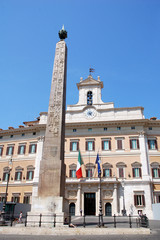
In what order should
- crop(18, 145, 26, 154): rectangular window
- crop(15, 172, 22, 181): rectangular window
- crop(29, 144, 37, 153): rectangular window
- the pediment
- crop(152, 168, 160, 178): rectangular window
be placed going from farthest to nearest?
the pediment → crop(18, 145, 26, 154): rectangular window → crop(29, 144, 37, 153): rectangular window → crop(15, 172, 22, 181): rectangular window → crop(152, 168, 160, 178): rectangular window

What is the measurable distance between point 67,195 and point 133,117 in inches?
511

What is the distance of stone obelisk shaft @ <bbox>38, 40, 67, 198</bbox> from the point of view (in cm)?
1162

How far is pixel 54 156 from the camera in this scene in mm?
12242

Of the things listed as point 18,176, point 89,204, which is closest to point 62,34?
point 89,204

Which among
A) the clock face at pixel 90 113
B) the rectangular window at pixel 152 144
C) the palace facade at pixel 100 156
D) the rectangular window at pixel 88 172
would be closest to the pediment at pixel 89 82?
the palace facade at pixel 100 156

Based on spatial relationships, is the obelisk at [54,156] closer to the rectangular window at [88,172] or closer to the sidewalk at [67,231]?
the sidewalk at [67,231]

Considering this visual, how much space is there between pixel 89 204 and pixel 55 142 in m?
16.1

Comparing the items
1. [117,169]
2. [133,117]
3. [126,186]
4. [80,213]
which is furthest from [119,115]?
[80,213]

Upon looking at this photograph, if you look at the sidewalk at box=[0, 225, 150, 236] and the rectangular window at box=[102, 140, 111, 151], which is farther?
the rectangular window at box=[102, 140, 111, 151]

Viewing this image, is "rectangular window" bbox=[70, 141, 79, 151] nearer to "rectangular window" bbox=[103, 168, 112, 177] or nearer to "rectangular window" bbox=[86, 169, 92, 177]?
"rectangular window" bbox=[86, 169, 92, 177]

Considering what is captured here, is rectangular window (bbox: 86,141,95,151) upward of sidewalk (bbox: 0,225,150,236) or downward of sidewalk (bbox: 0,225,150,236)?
upward

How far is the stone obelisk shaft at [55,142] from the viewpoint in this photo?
11.6 metres

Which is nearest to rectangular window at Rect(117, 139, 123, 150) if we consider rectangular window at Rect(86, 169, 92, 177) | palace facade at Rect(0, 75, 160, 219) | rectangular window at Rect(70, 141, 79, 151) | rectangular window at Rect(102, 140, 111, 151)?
palace facade at Rect(0, 75, 160, 219)

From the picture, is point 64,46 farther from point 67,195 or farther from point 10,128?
point 10,128
